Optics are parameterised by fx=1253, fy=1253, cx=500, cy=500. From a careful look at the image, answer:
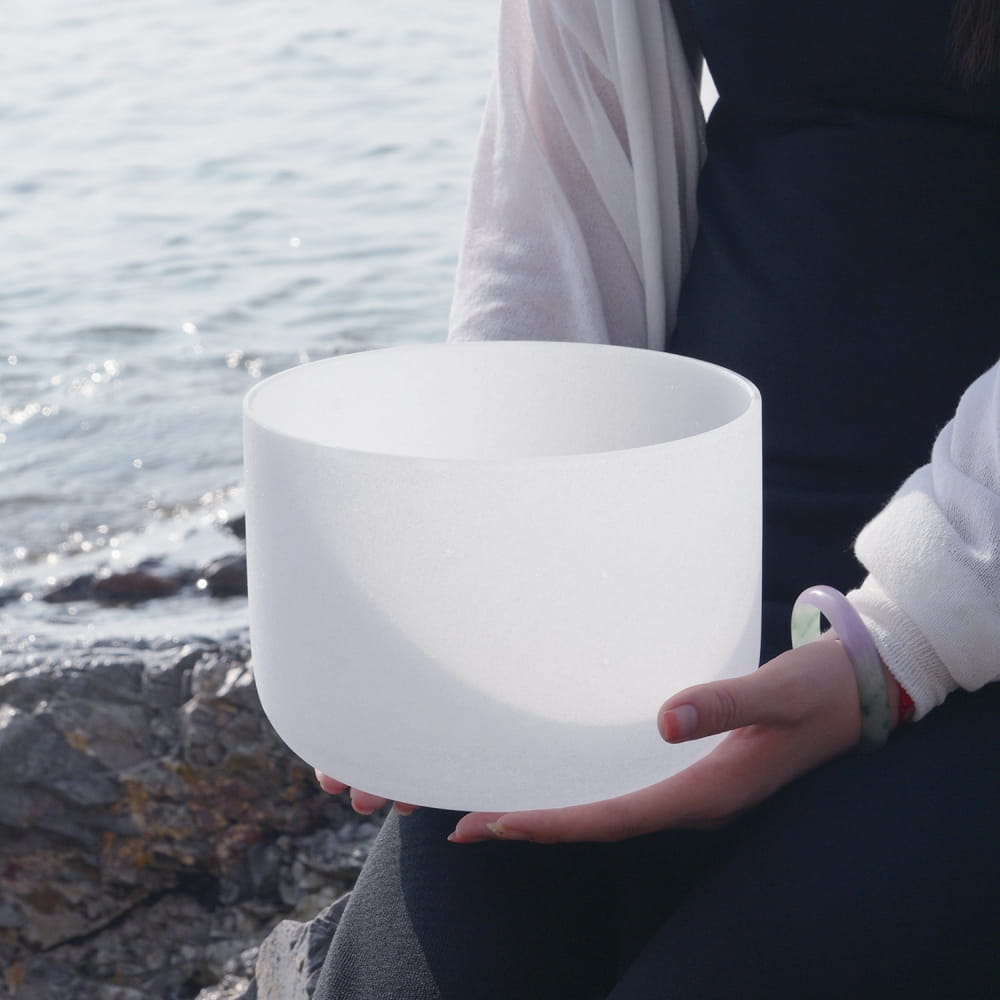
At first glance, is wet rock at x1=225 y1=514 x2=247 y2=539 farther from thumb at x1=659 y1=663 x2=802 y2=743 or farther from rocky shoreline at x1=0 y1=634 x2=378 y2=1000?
thumb at x1=659 y1=663 x2=802 y2=743

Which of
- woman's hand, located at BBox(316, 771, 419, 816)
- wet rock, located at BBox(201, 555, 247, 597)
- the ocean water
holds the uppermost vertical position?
woman's hand, located at BBox(316, 771, 419, 816)

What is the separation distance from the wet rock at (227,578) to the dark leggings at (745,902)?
70.5 inches

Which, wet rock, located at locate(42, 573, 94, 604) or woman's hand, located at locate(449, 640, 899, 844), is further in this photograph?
wet rock, located at locate(42, 573, 94, 604)

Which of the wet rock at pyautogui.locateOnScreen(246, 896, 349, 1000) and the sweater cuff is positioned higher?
the sweater cuff

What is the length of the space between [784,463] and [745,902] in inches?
18.0

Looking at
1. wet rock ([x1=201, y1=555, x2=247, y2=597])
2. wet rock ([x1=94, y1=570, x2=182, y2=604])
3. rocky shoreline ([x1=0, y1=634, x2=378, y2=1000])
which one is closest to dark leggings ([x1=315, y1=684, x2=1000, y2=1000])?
rocky shoreline ([x1=0, y1=634, x2=378, y2=1000])

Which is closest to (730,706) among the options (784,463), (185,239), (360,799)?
(360,799)

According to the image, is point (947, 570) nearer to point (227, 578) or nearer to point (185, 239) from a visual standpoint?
point (227, 578)

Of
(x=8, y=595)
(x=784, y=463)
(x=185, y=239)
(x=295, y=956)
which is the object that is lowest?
(x=185, y=239)

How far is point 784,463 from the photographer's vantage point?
1.14 m

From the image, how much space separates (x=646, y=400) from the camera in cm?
87

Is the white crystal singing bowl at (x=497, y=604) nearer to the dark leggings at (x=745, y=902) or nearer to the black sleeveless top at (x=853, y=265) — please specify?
the dark leggings at (x=745, y=902)

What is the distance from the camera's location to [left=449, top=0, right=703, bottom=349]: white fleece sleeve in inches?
49.9

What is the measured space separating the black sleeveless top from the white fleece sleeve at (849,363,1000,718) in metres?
0.19
